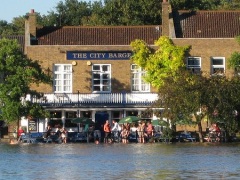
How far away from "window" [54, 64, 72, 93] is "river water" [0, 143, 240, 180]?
56.9 ft

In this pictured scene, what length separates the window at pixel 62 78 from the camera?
7698cm

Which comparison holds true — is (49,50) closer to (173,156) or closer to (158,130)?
(158,130)

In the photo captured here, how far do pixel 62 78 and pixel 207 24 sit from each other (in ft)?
38.8

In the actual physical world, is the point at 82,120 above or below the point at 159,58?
below

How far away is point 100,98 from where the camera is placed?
77.0m

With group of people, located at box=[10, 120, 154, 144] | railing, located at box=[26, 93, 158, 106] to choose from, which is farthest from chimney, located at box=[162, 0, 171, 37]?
group of people, located at box=[10, 120, 154, 144]

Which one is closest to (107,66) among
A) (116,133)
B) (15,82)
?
(116,133)

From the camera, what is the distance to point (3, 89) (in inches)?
2724

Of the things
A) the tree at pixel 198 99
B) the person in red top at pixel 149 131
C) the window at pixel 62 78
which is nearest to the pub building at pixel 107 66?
the window at pixel 62 78

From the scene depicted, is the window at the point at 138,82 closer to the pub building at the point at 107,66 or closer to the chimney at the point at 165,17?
the pub building at the point at 107,66

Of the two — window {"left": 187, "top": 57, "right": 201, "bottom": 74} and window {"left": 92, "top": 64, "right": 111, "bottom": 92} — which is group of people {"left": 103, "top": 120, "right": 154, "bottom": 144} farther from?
window {"left": 187, "top": 57, "right": 201, "bottom": 74}

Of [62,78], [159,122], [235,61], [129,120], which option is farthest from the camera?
[62,78]

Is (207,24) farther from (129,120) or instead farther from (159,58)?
(129,120)

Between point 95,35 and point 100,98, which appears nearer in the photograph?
point 100,98
